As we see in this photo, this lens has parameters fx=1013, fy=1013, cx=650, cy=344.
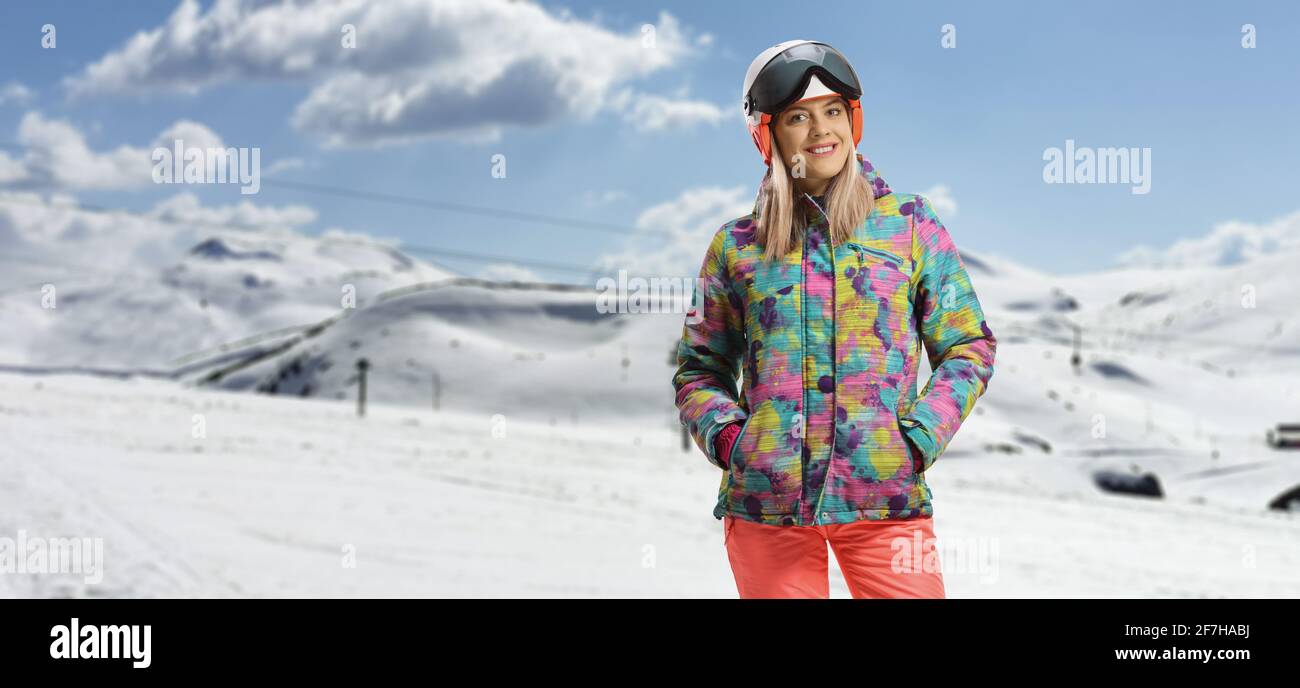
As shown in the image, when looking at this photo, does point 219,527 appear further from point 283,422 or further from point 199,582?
point 283,422

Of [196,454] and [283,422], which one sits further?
[283,422]

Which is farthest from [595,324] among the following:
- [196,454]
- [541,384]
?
[196,454]

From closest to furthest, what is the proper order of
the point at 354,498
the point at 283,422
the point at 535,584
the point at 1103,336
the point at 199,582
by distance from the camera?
the point at 199,582
the point at 535,584
the point at 354,498
the point at 283,422
the point at 1103,336

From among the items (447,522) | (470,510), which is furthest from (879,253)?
(470,510)

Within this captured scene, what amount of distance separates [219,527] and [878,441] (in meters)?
16.0

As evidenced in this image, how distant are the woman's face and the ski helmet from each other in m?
0.02

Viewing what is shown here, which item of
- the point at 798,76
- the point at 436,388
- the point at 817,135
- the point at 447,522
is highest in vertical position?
the point at 798,76

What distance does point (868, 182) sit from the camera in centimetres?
Answer: 224

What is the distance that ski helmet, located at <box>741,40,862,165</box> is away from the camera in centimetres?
215

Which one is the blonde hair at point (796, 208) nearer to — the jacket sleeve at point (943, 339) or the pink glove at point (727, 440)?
the jacket sleeve at point (943, 339)

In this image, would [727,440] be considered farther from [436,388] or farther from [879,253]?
[436,388]

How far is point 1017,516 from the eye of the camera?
23.9m

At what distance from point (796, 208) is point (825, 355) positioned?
0.34 m

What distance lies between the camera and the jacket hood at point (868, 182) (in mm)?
2230
